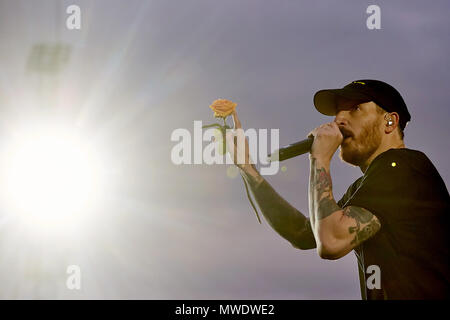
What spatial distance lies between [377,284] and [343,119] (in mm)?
1039

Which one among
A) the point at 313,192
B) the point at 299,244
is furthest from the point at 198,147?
the point at 313,192

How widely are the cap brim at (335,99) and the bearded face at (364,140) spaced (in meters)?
0.16

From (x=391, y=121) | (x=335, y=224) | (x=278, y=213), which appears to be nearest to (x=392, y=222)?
(x=335, y=224)

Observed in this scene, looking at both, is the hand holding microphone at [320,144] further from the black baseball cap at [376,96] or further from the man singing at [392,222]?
the black baseball cap at [376,96]

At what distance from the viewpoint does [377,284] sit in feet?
8.09

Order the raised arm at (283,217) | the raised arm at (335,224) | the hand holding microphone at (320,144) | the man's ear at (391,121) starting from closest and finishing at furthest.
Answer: the raised arm at (335,224)
the hand holding microphone at (320,144)
the man's ear at (391,121)
the raised arm at (283,217)

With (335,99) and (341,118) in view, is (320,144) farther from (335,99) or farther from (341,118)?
(335,99)

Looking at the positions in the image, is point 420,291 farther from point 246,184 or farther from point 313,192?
Result: point 246,184

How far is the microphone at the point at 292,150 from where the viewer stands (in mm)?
2920

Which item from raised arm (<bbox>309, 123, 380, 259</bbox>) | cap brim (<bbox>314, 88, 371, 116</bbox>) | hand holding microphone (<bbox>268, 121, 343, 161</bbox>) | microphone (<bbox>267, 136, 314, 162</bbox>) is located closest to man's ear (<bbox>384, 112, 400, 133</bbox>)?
cap brim (<bbox>314, 88, 371, 116</bbox>)

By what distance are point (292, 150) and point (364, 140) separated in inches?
17.8

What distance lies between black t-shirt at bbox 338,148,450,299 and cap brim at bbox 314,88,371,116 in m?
0.50

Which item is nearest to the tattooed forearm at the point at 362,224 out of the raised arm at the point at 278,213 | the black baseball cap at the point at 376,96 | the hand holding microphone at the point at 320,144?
the hand holding microphone at the point at 320,144

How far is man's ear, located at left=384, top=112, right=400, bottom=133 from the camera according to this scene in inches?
112
